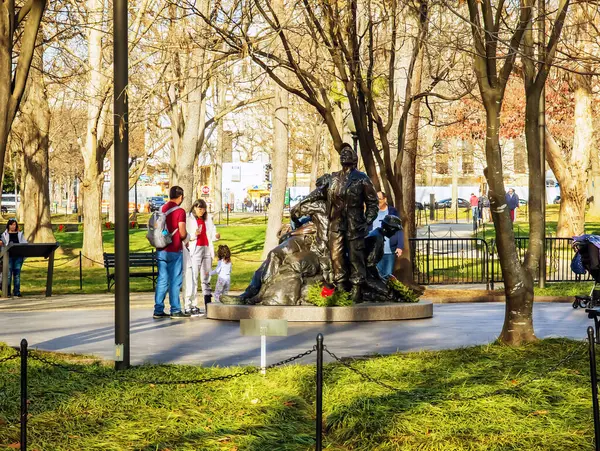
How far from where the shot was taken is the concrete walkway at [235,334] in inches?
537

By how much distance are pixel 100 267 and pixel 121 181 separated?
2398cm

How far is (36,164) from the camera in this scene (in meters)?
38.3

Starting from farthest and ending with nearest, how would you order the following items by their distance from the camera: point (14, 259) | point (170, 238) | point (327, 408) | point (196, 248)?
point (14, 259) → point (196, 248) → point (170, 238) → point (327, 408)

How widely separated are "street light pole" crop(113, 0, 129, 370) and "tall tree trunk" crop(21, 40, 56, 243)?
2646 centimetres

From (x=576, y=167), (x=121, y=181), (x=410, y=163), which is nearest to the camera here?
(x=121, y=181)

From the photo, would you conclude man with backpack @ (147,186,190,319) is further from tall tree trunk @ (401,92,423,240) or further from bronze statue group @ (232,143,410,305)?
tall tree trunk @ (401,92,423,240)

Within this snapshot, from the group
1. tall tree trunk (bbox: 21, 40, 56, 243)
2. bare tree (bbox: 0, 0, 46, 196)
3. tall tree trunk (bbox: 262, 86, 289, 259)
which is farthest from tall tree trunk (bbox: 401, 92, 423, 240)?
tall tree trunk (bbox: 21, 40, 56, 243)

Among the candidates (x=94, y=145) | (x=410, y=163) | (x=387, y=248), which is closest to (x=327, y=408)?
(x=387, y=248)

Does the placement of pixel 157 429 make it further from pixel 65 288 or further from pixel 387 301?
pixel 65 288

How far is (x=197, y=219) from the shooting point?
1844 cm

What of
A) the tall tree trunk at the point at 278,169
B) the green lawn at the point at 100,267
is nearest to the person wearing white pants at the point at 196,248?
the green lawn at the point at 100,267

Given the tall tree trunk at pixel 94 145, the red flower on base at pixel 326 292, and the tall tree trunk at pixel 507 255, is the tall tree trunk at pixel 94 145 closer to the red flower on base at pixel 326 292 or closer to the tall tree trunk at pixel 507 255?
the red flower on base at pixel 326 292

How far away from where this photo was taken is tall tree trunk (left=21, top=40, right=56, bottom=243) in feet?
123

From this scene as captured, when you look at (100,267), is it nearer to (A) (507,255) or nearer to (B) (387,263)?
(B) (387,263)
